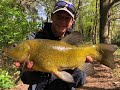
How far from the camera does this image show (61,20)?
10.2 ft

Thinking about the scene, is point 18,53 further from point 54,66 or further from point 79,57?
point 79,57

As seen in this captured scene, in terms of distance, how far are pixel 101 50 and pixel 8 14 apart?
752 centimetres

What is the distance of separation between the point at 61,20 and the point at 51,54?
1.42ft

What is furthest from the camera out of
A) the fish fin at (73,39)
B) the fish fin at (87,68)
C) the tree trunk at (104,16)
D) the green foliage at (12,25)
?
the tree trunk at (104,16)

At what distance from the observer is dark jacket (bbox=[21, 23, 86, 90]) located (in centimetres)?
325

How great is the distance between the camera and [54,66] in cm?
279

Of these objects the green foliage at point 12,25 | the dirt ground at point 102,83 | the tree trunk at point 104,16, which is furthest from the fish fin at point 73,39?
the tree trunk at point 104,16

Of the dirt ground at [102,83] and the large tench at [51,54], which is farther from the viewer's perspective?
the dirt ground at [102,83]

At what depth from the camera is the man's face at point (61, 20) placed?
312 cm

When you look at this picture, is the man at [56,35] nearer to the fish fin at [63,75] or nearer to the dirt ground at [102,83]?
the fish fin at [63,75]

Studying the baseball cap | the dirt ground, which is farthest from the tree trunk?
the baseball cap

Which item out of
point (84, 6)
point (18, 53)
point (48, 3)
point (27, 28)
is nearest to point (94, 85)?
point (27, 28)

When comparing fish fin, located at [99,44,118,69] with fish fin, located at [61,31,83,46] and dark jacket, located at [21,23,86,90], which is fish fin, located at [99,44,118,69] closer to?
fish fin, located at [61,31,83,46]

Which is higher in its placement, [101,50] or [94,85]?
[101,50]
